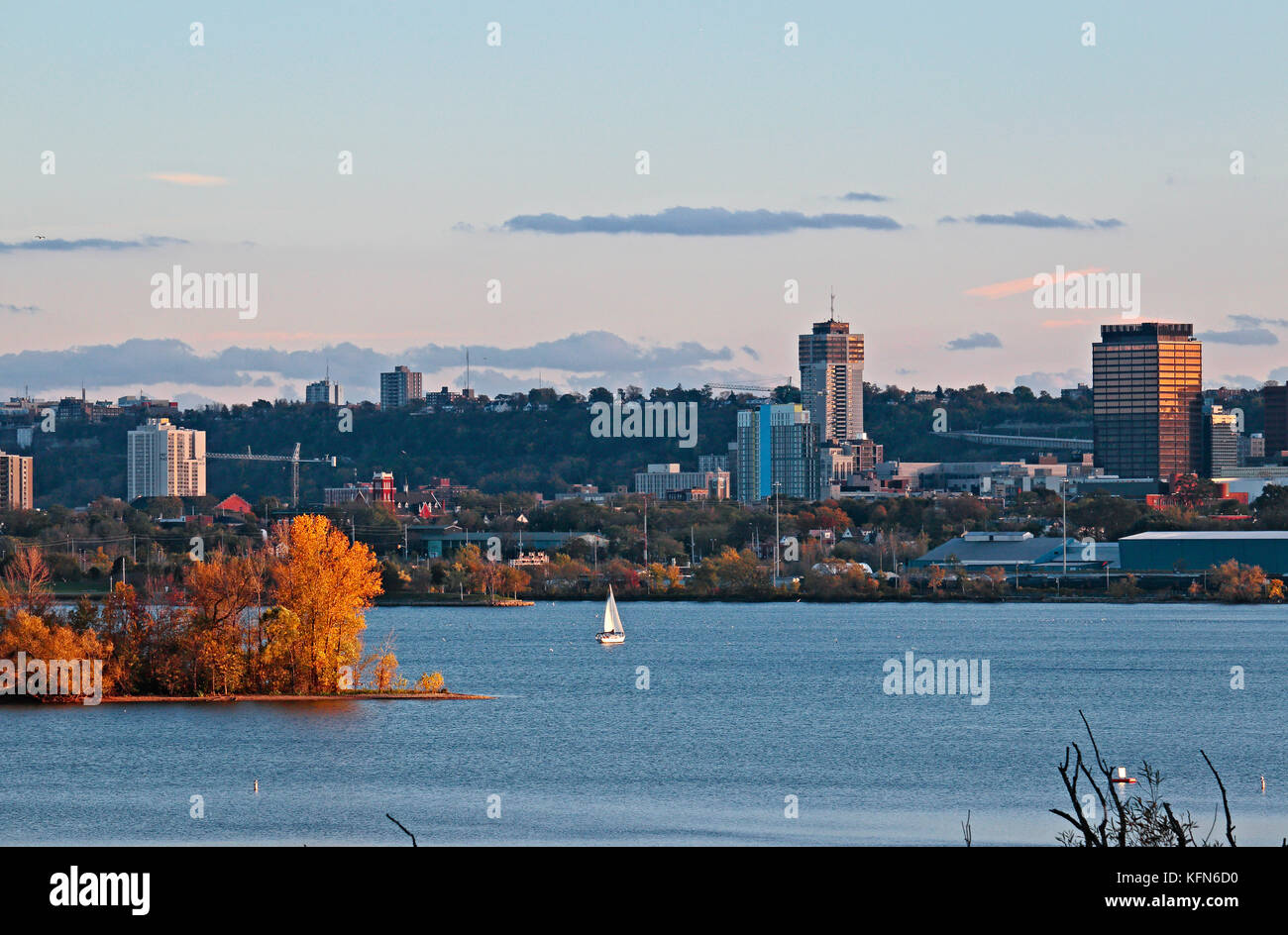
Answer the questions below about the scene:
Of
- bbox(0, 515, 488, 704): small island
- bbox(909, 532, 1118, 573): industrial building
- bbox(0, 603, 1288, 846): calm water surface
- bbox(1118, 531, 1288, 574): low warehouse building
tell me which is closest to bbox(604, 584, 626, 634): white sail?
bbox(0, 603, 1288, 846): calm water surface

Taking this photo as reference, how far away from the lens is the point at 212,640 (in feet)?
166

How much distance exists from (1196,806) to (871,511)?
131423 mm

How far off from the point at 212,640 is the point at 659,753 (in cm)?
1507

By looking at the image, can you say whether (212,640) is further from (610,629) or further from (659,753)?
(610,629)

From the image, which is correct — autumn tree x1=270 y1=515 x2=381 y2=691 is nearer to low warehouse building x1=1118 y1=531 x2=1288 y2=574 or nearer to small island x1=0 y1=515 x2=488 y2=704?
small island x1=0 y1=515 x2=488 y2=704

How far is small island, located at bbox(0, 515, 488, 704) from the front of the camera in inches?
1903

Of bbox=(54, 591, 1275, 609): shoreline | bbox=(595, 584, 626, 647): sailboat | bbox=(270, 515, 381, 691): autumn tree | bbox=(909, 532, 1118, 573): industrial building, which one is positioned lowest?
bbox=(54, 591, 1275, 609): shoreline

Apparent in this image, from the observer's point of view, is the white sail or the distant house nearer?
the white sail

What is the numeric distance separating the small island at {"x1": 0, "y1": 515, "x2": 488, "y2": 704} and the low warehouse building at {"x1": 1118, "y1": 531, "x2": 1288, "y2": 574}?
8542cm

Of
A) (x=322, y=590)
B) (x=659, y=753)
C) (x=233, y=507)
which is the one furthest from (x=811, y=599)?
(x=233, y=507)

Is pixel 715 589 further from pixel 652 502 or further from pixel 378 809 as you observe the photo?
pixel 378 809

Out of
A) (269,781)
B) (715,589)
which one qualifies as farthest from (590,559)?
(269,781)
